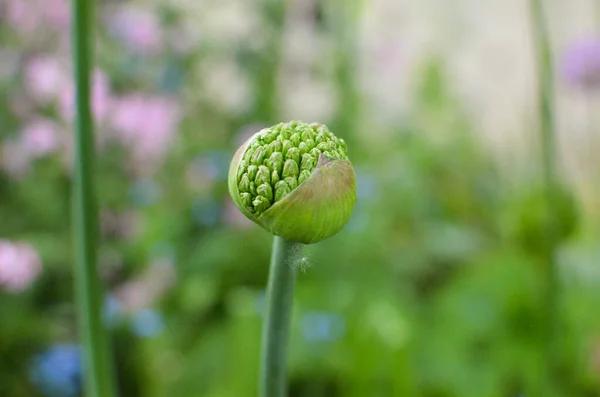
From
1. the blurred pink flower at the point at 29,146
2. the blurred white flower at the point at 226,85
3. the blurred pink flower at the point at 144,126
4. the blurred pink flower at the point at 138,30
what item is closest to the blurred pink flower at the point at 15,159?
the blurred pink flower at the point at 29,146

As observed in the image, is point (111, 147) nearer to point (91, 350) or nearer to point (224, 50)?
point (224, 50)

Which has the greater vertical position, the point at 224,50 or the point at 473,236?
the point at 224,50

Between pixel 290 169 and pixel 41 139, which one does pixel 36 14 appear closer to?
pixel 41 139

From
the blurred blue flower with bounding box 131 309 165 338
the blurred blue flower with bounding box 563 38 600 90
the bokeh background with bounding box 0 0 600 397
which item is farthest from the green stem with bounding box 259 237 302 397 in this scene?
the blurred blue flower with bounding box 563 38 600 90

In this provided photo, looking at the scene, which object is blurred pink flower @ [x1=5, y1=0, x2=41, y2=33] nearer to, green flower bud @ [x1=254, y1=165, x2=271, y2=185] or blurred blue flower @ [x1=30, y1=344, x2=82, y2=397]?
blurred blue flower @ [x1=30, y1=344, x2=82, y2=397]

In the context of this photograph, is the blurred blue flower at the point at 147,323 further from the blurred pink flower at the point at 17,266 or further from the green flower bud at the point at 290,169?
the green flower bud at the point at 290,169

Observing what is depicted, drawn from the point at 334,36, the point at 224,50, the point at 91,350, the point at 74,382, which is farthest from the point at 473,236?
the point at 91,350
